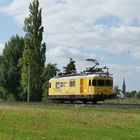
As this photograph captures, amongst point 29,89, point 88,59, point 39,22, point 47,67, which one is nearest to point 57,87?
point 88,59

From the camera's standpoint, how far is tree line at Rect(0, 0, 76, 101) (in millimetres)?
75938

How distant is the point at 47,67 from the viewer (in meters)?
86.6

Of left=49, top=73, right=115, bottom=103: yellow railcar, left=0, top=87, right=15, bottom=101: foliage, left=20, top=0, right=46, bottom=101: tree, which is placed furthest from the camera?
left=0, top=87, right=15, bottom=101: foliage

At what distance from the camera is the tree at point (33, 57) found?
249ft

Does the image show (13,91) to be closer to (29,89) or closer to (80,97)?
(29,89)

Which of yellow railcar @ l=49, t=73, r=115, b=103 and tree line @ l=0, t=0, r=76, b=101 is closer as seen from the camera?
yellow railcar @ l=49, t=73, r=115, b=103

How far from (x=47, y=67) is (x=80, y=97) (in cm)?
3545

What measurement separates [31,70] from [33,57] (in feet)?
6.84

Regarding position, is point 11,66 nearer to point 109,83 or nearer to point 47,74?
point 47,74

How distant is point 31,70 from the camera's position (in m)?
76.4

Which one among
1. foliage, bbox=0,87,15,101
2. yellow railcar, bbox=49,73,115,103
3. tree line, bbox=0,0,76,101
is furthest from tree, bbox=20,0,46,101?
yellow railcar, bbox=49,73,115,103

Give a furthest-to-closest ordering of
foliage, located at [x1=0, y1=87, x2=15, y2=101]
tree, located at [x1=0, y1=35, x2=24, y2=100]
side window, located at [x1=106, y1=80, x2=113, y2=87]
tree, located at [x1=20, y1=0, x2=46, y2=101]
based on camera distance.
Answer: tree, located at [x1=0, y1=35, x2=24, y2=100]
foliage, located at [x1=0, y1=87, x2=15, y2=101]
tree, located at [x1=20, y1=0, x2=46, y2=101]
side window, located at [x1=106, y1=80, x2=113, y2=87]

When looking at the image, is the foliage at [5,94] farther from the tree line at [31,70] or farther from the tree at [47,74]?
the tree at [47,74]

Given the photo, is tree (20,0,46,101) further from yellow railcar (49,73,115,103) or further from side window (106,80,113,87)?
side window (106,80,113,87)
